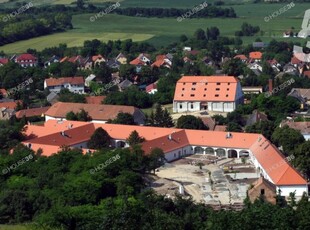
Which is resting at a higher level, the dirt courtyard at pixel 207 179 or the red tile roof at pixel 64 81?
the dirt courtyard at pixel 207 179

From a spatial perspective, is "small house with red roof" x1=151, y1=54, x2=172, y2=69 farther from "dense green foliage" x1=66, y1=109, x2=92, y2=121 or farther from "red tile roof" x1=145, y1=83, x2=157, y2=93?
"dense green foliage" x1=66, y1=109, x2=92, y2=121

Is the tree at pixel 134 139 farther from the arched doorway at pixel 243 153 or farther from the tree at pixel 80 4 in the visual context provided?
the tree at pixel 80 4

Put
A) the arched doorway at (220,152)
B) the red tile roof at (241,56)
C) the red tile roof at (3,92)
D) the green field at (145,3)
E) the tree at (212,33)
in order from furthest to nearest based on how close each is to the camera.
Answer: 1. the green field at (145,3)
2. the tree at (212,33)
3. the red tile roof at (241,56)
4. the red tile roof at (3,92)
5. the arched doorway at (220,152)

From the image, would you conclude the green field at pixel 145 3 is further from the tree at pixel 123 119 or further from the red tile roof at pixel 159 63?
the tree at pixel 123 119

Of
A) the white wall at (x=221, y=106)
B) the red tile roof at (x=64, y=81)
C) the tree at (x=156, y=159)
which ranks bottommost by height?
the red tile roof at (x=64, y=81)

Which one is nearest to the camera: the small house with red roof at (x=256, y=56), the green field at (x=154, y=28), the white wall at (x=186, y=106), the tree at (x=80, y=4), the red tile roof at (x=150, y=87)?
the white wall at (x=186, y=106)

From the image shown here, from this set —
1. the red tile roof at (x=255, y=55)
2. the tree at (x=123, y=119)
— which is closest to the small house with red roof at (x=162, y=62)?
the red tile roof at (x=255, y=55)

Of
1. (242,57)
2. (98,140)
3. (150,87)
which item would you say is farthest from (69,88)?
(98,140)

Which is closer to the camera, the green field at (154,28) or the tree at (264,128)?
the tree at (264,128)

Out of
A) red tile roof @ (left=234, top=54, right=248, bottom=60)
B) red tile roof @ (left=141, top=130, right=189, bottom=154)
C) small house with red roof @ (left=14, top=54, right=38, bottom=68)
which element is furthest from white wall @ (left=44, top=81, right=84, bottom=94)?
red tile roof @ (left=141, top=130, right=189, bottom=154)
